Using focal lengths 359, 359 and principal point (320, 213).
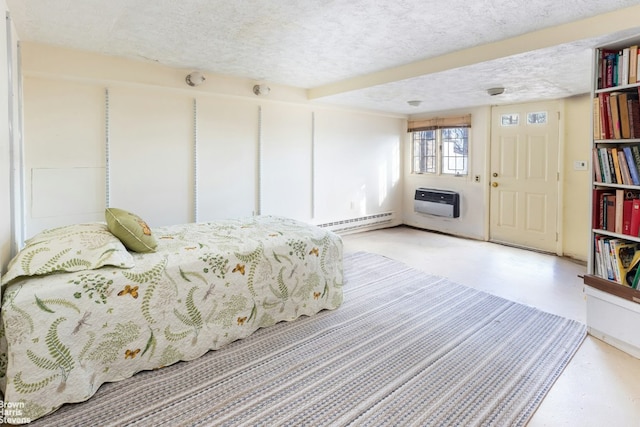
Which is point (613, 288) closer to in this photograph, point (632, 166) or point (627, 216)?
point (627, 216)

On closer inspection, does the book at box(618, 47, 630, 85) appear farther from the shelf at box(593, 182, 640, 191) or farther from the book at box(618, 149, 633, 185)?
the shelf at box(593, 182, 640, 191)

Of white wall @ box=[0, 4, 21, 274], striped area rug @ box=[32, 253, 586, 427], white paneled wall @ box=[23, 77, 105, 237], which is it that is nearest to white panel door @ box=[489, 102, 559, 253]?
striped area rug @ box=[32, 253, 586, 427]

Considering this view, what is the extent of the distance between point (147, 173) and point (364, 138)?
3497 mm

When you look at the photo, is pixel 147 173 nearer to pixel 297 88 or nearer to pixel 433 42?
pixel 297 88

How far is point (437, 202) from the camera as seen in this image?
6098 millimetres

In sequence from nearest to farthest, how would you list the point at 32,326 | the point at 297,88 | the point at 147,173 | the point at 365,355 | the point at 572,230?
1. the point at 32,326
2. the point at 365,355
3. the point at 147,173
4. the point at 572,230
5. the point at 297,88

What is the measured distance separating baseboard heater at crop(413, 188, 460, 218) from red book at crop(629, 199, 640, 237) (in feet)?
11.5

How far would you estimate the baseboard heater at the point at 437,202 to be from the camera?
588 cm

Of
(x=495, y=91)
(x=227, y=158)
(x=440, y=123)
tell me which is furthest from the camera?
(x=440, y=123)

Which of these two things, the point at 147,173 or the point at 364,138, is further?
the point at 364,138

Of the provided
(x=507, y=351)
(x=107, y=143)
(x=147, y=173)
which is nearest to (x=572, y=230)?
(x=507, y=351)

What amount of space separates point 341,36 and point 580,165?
3612 mm

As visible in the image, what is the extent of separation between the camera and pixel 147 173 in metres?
3.89

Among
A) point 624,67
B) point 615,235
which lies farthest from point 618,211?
point 624,67
